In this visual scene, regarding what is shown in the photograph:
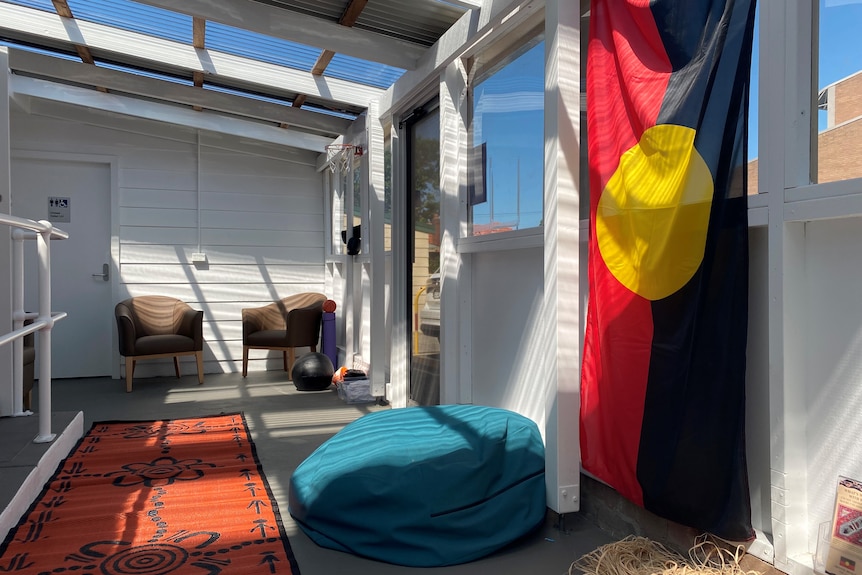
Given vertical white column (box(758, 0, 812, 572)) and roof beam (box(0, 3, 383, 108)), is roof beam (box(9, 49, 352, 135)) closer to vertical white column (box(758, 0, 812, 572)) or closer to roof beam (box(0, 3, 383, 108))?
roof beam (box(0, 3, 383, 108))

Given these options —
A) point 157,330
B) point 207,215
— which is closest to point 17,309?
point 157,330

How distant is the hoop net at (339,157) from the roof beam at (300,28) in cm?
195

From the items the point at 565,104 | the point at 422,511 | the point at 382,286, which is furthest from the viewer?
the point at 382,286

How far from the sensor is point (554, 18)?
2631mm

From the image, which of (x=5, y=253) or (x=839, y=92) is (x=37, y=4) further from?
(x=839, y=92)

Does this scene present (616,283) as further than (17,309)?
No

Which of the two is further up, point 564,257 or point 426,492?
point 564,257

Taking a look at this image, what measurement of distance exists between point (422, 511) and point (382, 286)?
3.04 m

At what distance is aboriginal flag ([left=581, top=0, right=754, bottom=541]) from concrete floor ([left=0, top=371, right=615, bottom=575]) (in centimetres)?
37

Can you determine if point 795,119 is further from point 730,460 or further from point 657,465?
point 657,465

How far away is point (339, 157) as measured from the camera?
6734 mm

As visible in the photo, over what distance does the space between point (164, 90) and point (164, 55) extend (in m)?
1.04

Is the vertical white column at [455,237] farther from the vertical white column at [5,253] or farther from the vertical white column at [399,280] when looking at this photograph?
the vertical white column at [5,253]

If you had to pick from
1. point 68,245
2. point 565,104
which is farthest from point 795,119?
point 68,245
